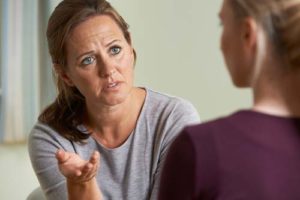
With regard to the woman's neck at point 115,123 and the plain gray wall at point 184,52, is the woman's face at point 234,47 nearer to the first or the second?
the woman's neck at point 115,123

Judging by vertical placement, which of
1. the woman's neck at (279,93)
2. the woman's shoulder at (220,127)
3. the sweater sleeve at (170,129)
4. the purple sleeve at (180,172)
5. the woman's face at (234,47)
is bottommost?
the sweater sleeve at (170,129)

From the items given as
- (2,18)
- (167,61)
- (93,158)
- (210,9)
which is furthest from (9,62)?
(93,158)

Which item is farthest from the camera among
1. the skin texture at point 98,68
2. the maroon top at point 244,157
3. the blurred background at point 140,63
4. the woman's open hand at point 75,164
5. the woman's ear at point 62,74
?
the blurred background at point 140,63

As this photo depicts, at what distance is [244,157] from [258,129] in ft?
0.16

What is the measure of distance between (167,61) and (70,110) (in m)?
1.06

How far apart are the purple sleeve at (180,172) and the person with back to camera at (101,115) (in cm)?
56

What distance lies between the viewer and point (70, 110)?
1540mm

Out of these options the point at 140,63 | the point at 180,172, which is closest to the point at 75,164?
the point at 180,172

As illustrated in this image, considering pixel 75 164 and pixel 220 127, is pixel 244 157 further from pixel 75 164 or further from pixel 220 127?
pixel 75 164

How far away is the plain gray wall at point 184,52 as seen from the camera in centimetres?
232

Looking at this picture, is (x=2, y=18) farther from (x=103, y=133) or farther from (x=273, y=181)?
(x=273, y=181)

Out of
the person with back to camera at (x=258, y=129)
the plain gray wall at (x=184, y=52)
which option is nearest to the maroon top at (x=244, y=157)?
the person with back to camera at (x=258, y=129)

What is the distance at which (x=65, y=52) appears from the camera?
1.43 m

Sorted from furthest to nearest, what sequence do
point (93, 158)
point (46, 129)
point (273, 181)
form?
point (46, 129) < point (93, 158) < point (273, 181)
